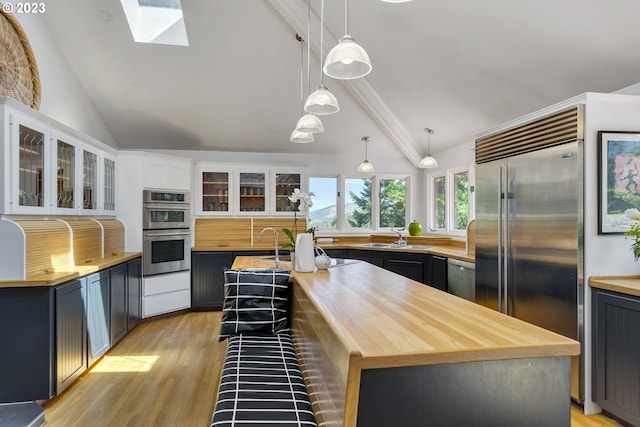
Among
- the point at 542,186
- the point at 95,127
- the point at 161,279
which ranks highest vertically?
the point at 95,127

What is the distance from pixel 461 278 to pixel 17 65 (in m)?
4.62

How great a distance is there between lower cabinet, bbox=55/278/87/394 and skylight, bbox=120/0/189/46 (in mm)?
2612

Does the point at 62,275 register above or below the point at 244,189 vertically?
below

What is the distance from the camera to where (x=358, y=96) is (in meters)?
5.13

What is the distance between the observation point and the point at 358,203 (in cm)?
659

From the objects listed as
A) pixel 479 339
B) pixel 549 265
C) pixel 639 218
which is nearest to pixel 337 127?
pixel 549 265

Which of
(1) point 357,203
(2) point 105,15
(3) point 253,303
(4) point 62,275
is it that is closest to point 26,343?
(4) point 62,275

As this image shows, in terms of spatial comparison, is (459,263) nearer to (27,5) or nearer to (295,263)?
(295,263)

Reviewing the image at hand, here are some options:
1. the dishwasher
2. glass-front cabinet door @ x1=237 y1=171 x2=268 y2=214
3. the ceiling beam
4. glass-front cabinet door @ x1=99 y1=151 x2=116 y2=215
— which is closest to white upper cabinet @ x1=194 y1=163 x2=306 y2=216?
glass-front cabinet door @ x1=237 y1=171 x2=268 y2=214

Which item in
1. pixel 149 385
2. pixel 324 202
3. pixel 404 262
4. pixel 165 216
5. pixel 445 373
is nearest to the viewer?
pixel 445 373

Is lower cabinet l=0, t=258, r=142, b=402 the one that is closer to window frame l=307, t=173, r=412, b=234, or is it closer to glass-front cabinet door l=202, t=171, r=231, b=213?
glass-front cabinet door l=202, t=171, r=231, b=213

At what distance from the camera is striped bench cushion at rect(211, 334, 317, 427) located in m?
1.63

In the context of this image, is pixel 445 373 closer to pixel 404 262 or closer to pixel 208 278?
pixel 404 262

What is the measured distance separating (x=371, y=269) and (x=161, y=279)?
3.11 meters
